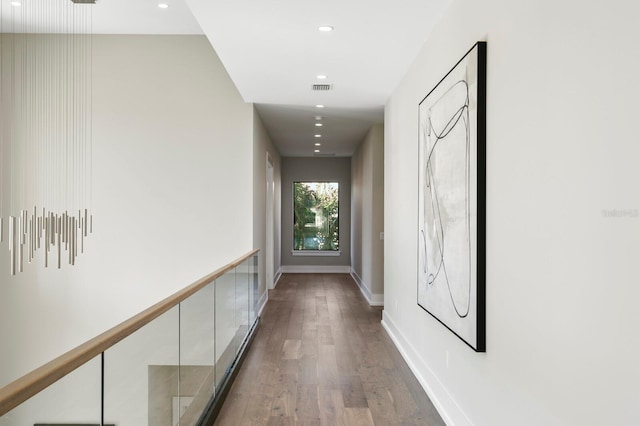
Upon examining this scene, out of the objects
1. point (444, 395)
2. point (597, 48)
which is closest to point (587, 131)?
point (597, 48)

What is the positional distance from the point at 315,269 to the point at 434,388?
28.0 ft

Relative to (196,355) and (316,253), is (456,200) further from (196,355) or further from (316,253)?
(316,253)

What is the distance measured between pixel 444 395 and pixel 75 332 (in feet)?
15.6

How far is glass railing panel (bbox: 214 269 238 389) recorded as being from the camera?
11.9ft

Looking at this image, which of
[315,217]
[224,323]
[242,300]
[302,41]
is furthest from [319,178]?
[224,323]

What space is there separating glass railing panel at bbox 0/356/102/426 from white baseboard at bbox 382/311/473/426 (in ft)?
6.68

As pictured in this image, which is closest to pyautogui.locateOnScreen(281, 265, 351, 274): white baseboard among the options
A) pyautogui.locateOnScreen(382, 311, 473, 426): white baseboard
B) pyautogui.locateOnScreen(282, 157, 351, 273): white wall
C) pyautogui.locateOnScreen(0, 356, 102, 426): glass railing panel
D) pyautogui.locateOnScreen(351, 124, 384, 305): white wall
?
pyautogui.locateOnScreen(282, 157, 351, 273): white wall

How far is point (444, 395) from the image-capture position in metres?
3.29

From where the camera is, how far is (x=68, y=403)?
139cm

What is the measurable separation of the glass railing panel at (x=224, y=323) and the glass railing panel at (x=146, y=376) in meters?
1.09

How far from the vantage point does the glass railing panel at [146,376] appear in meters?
1.68

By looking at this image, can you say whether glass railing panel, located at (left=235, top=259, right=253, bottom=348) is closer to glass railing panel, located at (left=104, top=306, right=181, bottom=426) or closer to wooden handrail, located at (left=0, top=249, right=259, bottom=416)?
glass railing panel, located at (left=104, top=306, right=181, bottom=426)

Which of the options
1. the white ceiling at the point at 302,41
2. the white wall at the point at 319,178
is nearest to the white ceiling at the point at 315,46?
the white ceiling at the point at 302,41

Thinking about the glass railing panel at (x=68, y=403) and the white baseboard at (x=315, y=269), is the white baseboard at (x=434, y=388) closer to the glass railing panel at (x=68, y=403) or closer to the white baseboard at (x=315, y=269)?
the glass railing panel at (x=68, y=403)
